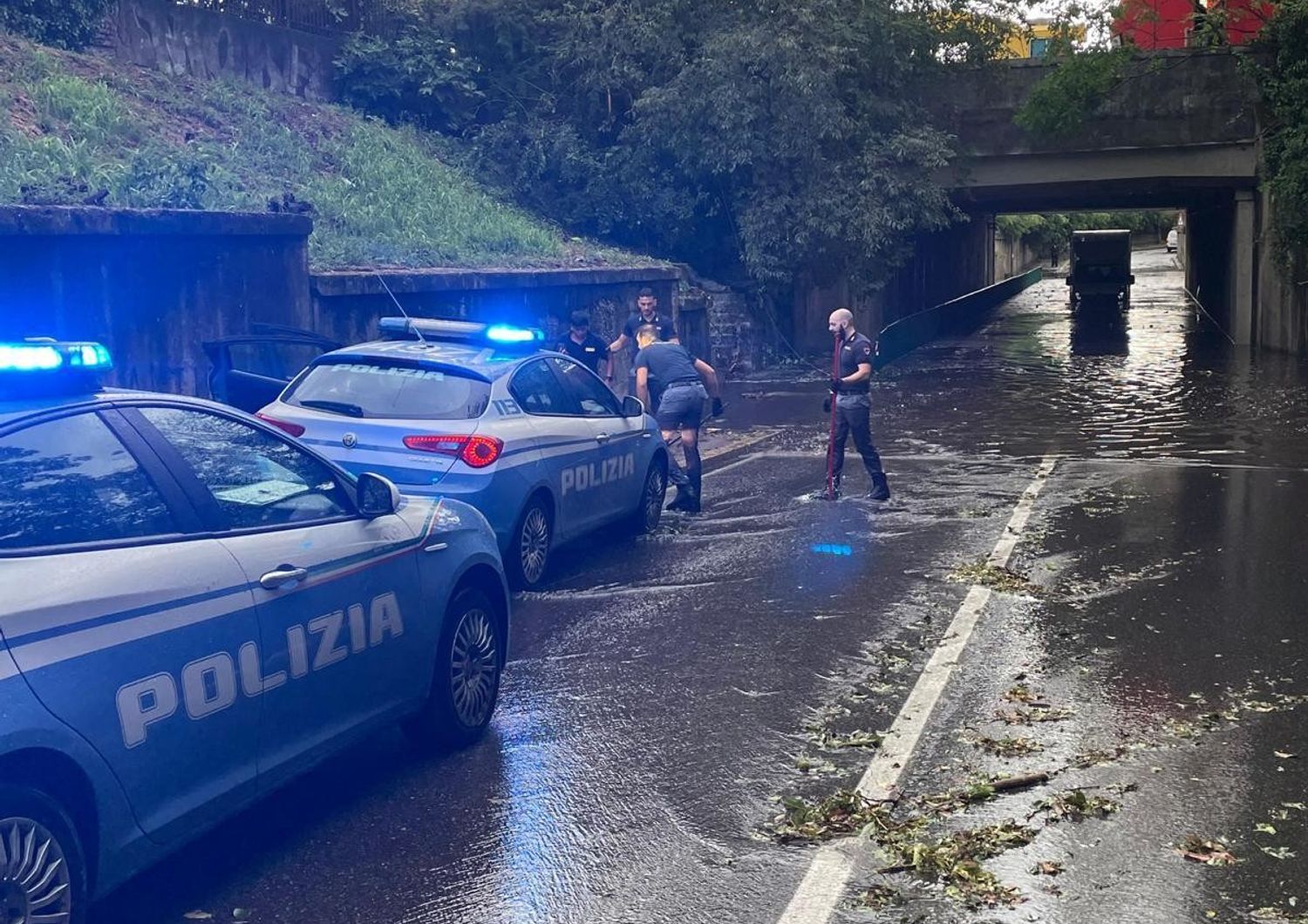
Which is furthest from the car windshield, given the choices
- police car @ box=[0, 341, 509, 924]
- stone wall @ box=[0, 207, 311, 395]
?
police car @ box=[0, 341, 509, 924]

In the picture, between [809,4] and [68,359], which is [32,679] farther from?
[809,4]

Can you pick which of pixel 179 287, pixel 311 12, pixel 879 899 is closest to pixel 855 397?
pixel 179 287

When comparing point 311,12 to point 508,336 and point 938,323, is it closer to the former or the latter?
point 508,336

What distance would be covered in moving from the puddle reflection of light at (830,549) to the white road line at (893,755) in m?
1.04

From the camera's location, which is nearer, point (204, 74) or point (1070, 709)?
point (1070, 709)

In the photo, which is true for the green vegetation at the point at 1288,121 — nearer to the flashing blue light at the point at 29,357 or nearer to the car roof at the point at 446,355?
the car roof at the point at 446,355

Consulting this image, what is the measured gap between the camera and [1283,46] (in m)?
27.3

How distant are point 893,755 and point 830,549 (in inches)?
193

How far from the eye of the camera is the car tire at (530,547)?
9516 mm

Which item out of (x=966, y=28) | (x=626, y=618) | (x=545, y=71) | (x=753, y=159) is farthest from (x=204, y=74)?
(x=626, y=618)

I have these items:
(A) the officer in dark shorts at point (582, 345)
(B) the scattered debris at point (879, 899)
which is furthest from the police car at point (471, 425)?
(B) the scattered debris at point (879, 899)

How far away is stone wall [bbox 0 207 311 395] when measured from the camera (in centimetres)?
1149

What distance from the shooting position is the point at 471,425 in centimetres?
930

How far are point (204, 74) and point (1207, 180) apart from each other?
862 inches
